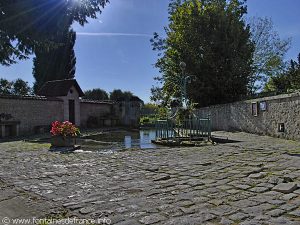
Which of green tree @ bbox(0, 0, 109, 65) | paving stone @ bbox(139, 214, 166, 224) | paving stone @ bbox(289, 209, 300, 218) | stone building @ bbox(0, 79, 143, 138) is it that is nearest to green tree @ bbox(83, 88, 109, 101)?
stone building @ bbox(0, 79, 143, 138)

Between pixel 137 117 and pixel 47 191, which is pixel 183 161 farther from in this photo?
pixel 137 117

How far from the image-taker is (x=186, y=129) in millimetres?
11086

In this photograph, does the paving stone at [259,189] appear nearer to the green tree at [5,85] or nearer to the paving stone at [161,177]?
the paving stone at [161,177]

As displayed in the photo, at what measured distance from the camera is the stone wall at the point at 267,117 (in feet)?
32.5

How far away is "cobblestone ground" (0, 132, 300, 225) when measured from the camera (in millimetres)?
2955

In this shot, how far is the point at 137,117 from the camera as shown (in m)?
26.9

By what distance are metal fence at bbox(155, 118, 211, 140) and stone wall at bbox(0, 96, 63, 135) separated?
10.3 m

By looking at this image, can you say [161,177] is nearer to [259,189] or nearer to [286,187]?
[259,189]

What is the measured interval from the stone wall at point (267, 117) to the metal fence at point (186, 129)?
103 inches

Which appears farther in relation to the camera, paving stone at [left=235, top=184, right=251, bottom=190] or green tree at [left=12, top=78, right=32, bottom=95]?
green tree at [left=12, top=78, right=32, bottom=95]

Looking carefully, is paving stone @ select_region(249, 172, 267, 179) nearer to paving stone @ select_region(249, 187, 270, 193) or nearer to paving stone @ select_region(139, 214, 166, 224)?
paving stone @ select_region(249, 187, 270, 193)

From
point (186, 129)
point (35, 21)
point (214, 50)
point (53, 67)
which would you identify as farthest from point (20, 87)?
point (35, 21)

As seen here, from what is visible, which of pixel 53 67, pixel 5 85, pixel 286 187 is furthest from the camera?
pixel 5 85

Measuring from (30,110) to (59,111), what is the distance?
2.97 meters
